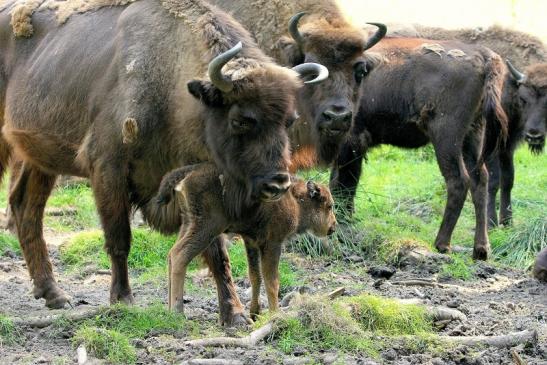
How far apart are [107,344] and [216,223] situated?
111cm

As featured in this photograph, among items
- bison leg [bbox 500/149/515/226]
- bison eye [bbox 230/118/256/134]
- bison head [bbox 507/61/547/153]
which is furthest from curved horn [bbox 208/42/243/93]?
bison head [bbox 507/61/547/153]

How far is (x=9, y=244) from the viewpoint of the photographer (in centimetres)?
1002

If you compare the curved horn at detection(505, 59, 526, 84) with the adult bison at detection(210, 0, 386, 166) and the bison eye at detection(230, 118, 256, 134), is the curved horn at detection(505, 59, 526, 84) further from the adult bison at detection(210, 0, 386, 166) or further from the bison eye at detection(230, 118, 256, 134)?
the bison eye at detection(230, 118, 256, 134)

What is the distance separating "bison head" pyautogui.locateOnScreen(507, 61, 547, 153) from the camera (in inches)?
514

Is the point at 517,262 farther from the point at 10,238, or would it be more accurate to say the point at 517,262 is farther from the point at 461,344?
A: the point at 10,238

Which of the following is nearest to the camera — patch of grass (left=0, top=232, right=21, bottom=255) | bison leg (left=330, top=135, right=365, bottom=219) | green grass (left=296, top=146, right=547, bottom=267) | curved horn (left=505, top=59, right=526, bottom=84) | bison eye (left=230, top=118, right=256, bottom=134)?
bison eye (left=230, top=118, right=256, bottom=134)

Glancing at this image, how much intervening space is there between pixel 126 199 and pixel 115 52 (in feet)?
3.48

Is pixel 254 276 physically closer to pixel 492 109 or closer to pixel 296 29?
pixel 296 29

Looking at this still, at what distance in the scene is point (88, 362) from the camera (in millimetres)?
5645

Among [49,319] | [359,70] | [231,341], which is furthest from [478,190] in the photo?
[49,319]

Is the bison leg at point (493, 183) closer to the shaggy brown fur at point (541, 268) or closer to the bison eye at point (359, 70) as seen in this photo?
the shaggy brown fur at point (541, 268)

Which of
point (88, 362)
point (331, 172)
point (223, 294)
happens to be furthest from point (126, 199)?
point (331, 172)

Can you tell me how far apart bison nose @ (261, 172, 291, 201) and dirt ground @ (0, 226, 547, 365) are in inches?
36.3

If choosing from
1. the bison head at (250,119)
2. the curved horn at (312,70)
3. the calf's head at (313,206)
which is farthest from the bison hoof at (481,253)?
the bison head at (250,119)
